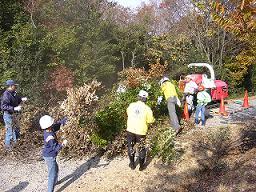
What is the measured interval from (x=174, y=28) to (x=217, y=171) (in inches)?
736

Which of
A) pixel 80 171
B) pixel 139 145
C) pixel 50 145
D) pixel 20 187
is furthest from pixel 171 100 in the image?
pixel 20 187

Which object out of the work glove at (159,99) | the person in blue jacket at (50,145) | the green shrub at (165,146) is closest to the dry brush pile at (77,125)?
the green shrub at (165,146)

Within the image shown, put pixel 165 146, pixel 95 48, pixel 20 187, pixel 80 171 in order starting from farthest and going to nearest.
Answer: pixel 95 48 → pixel 165 146 → pixel 80 171 → pixel 20 187

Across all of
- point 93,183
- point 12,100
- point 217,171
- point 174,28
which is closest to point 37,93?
point 12,100

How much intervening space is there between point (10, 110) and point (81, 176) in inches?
121

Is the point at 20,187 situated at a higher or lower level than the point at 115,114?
lower

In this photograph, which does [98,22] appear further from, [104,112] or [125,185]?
[125,185]

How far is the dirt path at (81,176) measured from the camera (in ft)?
26.7

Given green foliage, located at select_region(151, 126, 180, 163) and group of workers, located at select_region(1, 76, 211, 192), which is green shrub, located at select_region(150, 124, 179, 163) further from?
group of workers, located at select_region(1, 76, 211, 192)

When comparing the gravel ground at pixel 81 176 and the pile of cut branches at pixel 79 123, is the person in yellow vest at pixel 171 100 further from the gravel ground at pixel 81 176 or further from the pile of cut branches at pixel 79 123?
the pile of cut branches at pixel 79 123

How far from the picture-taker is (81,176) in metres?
8.70

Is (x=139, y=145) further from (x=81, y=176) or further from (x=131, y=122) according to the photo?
(x=81, y=176)

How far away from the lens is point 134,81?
1129cm

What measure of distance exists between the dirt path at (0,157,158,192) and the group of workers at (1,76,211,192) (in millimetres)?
300
